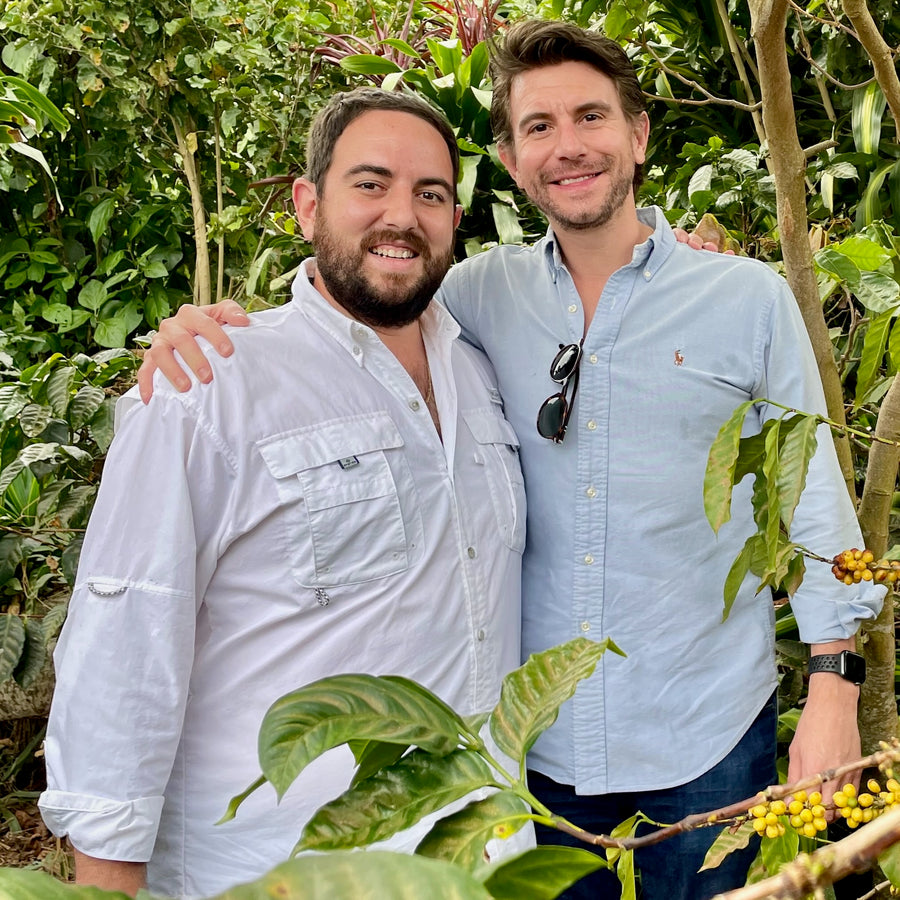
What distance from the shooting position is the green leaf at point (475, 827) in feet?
1.85

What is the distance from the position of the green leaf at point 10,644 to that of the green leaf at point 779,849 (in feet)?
5.34

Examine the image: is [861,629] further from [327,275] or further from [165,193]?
[165,193]

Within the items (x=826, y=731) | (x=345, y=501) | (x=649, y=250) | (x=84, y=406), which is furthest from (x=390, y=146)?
(x=826, y=731)

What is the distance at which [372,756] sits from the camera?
24.4 inches

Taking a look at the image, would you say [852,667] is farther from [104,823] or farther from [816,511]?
[104,823]

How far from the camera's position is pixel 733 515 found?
159 centimetres

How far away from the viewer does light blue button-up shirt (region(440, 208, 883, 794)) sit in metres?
1.55

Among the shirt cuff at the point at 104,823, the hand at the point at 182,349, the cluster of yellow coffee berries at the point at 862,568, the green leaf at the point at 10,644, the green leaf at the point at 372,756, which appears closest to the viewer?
the green leaf at the point at 372,756

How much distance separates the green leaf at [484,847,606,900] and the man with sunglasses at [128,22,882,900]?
1078mm

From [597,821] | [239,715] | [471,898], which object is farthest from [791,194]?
[471,898]

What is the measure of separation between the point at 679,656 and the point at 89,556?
87cm

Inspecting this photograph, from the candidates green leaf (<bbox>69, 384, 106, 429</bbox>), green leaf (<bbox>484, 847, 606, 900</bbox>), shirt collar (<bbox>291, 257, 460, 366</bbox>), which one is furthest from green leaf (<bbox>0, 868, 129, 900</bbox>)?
green leaf (<bbox>69, 384, 106, 429</bbox>)

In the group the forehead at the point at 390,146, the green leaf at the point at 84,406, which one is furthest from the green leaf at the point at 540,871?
the green leaf at the point at 84,406

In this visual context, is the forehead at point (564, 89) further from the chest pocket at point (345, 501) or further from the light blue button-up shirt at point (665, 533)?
the chest pocket at point (345, 501)
